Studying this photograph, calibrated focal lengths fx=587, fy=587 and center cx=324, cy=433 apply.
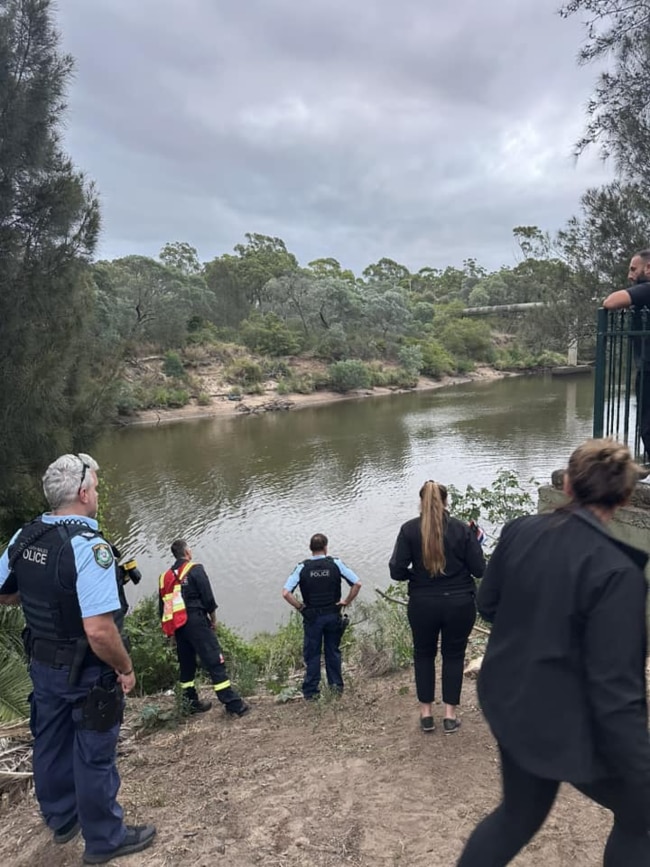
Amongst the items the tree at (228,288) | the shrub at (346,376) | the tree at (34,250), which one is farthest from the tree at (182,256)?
the tree at (34,250)

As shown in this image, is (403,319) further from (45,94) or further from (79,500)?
(79,500)

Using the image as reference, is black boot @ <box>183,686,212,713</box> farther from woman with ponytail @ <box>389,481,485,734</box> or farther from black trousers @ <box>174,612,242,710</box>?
woman with ponytail @ <box>389,481,485,734</box>

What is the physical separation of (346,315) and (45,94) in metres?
42.6

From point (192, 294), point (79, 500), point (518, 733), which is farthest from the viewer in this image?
point (192, 294)

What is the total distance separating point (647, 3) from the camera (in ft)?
24.3

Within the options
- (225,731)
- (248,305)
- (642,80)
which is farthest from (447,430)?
(248,305)

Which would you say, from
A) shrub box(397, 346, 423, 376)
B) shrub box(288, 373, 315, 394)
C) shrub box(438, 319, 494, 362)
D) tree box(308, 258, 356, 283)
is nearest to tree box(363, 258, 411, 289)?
tree box(308, 258, 356, 283)

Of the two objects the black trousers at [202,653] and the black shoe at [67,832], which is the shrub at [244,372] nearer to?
the black trousers at [202,653]

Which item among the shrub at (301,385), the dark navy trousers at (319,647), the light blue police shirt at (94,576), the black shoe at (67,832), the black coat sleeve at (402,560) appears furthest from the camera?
the shrub at (301,385)

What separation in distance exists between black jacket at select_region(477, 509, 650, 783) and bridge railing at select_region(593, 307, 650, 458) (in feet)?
8.16

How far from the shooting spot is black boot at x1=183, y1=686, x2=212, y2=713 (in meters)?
4.39

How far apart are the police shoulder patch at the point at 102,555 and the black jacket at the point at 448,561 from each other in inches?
59.8

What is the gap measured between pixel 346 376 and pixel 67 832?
37881mm

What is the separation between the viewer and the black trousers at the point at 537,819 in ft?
4.91
